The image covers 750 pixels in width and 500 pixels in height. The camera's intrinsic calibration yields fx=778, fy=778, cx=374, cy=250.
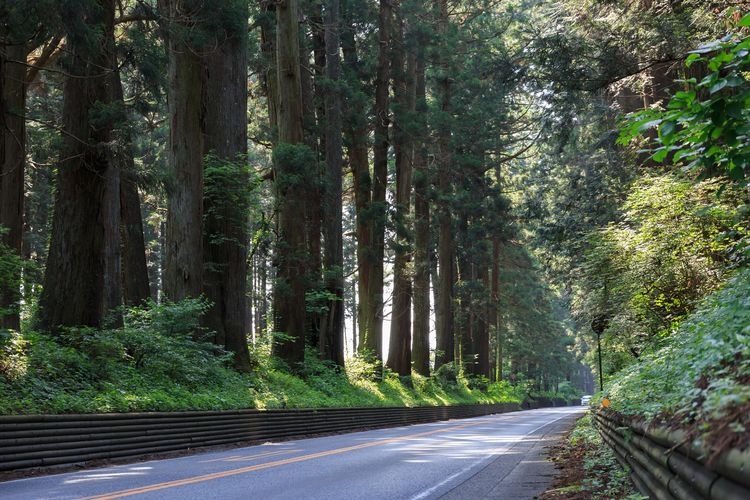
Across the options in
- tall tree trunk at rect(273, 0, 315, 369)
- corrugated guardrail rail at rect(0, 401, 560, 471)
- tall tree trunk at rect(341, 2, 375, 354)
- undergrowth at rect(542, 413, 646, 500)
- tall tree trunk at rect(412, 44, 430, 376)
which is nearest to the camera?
undergrowth at rect(542, 413, 646, 500)

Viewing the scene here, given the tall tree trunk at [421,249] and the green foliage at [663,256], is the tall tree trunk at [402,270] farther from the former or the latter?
the green foliage at [663,256]

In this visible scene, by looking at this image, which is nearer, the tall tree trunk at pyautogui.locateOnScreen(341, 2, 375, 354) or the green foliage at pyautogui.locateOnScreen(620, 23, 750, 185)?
the green foliage at pyautogui.locateOnScreen(620, 23, 750, 185)

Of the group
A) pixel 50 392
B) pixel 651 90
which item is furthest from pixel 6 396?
pixel 651 90

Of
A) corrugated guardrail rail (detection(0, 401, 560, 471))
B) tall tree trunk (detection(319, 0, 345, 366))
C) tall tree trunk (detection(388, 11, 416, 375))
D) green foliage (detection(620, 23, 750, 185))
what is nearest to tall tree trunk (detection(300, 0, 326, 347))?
tall tree trunk (detection(319, 0, 345, 366))

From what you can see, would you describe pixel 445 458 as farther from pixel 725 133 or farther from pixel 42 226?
pixel 42 226

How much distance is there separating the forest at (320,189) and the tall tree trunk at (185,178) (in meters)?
0.06

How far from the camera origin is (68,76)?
1619cm

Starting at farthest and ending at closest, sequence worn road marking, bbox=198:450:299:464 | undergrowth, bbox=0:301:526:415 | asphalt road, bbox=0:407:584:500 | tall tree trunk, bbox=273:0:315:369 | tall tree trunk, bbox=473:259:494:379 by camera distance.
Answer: tall tree trunk, bbox=473:259:494:379 → tall tree trunk, bbox=273:0:315:369 → undergrowth, bbox=0:301:526:415 → worn road marking, bbox=198:450:299:464 → asphalt road, bbox=0:407:584:500

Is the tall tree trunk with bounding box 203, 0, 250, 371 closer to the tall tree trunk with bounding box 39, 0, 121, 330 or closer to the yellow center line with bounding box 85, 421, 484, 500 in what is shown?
the tall tree trunk with bounding box 39, 0, 121, 330

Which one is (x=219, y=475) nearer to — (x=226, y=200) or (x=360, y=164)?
(x=226, y=200)

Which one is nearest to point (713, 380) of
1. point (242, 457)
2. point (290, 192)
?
point (242, 457)

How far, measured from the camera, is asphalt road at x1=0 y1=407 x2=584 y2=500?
8727mm

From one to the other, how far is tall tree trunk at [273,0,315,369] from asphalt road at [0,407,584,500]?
987 centimetres

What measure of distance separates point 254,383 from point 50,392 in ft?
29.4
